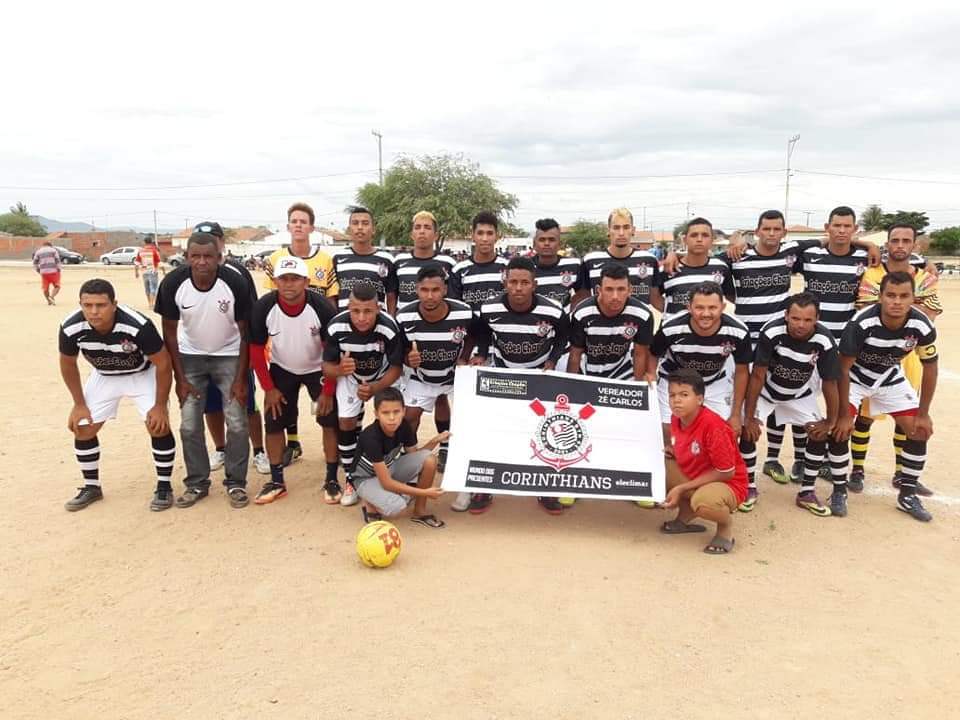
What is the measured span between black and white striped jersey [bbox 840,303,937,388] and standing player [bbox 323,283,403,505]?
389cm

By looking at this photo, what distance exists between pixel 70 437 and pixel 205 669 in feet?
17.3

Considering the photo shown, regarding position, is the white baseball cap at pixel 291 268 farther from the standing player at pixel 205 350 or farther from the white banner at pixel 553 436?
the white banner at pixel 553 436

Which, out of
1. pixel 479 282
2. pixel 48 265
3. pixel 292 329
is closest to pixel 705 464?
pixel 479 282

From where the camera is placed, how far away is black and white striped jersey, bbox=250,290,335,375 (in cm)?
578

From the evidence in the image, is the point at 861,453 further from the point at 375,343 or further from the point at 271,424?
the point at 271,424

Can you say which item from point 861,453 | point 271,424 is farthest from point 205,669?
point 861,453

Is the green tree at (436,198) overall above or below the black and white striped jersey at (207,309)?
above

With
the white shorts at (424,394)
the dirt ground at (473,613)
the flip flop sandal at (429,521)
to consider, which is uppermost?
the white shorts at (424,394)

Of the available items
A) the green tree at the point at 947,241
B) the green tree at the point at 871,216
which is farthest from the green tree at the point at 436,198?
the green tree at the point at 871,216

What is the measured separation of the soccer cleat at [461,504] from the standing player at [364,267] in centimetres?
218

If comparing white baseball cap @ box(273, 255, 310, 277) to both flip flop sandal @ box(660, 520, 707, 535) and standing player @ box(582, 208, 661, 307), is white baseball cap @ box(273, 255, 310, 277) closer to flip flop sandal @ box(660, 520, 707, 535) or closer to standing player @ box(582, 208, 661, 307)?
standing player @ box(582, 208, 661, 307)

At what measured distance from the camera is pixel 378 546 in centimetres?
469

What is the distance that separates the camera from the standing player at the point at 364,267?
6.92 meters

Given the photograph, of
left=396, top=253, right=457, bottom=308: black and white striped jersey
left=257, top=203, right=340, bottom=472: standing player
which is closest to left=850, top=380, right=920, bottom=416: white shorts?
left=396, top=253, right=457, bottom=308: black and white striped jersey
